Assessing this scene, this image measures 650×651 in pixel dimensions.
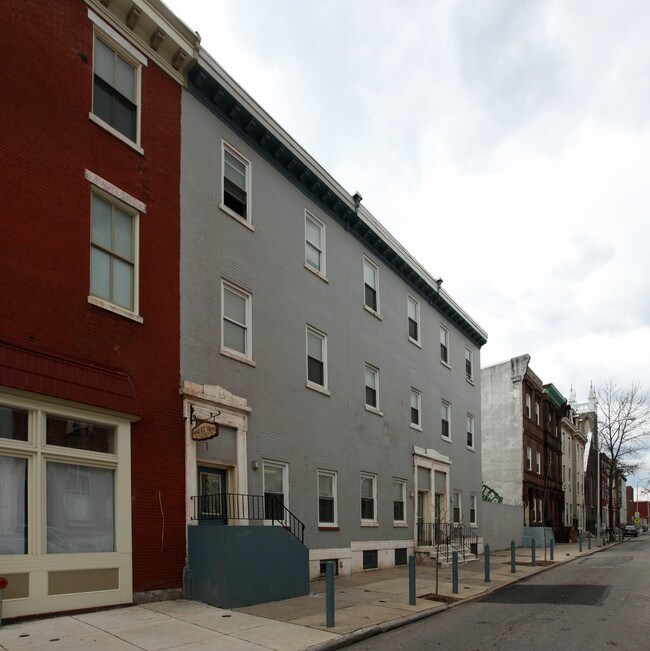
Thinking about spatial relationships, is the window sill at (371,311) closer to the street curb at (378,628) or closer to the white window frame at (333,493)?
the white window frame at (333,493)

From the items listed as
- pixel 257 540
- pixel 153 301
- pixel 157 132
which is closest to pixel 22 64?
pixel 157 132

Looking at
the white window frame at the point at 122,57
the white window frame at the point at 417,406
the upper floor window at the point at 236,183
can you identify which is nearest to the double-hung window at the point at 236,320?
the upper floor window at the point at 236,183

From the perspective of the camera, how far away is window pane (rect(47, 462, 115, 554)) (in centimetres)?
1068

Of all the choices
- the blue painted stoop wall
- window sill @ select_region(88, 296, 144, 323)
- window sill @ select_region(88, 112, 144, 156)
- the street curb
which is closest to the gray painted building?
the blue painted stoop wall

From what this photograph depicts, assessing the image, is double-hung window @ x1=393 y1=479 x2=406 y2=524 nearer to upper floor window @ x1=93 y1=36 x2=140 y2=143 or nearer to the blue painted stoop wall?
the blue painted stoop wall

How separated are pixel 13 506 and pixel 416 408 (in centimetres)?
1731

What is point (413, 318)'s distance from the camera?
26.1m

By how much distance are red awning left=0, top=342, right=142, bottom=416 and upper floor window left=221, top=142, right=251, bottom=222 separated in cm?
545

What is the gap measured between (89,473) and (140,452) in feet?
3.55

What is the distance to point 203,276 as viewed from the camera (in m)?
14.5

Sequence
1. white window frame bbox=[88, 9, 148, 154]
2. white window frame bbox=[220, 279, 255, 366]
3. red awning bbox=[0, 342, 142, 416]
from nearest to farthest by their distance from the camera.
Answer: red awning bbox=[0, 342, 142, 416] → white window frame bbox=[88, 9, 148, 154] → white window frame bbox=[220, 279, 255, 366]

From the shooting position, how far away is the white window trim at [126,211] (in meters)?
11.9

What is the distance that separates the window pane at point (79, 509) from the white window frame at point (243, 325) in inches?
164

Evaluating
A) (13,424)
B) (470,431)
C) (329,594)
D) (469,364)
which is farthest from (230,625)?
(469,364)
